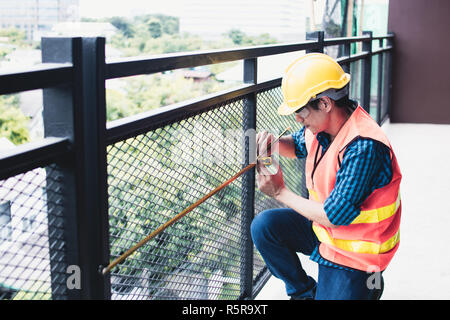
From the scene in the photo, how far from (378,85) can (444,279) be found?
15.8 ft

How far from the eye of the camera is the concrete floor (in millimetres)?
2844

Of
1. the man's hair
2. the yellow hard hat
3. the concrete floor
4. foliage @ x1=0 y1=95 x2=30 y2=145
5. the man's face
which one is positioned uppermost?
the yellow hard hat

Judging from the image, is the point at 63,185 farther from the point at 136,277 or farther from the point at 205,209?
the point at 205,209

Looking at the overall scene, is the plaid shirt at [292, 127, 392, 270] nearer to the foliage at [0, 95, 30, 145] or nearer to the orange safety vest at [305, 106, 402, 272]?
the orange safety vest at [305, 106, 402, 272]

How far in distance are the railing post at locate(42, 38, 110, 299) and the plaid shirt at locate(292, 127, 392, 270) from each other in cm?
81

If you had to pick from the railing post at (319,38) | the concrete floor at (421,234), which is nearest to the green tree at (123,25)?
the concrete floor at (421,234)

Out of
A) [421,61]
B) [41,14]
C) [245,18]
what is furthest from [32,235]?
[245,18]

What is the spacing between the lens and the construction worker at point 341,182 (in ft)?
5.99

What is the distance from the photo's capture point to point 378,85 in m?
7.42

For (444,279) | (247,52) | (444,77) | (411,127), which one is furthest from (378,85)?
(247,52)

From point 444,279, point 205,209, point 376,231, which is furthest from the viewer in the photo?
point 444,279

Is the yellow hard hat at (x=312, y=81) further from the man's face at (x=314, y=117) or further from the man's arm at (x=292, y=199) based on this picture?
the man's arm at (x=292, y=199)

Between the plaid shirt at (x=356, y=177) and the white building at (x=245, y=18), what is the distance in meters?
59.8

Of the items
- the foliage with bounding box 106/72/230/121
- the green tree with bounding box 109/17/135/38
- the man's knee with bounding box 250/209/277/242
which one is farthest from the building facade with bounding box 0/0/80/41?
the man's knee with bounding box 250/209/277/242
